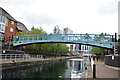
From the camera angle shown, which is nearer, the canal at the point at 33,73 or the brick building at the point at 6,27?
the canal at the point at 33,73

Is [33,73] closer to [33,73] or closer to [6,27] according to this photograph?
[33,73]

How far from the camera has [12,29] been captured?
170ft

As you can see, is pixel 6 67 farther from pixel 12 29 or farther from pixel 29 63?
pixel 12 29

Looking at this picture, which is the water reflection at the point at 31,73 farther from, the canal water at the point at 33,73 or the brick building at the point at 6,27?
the brick building at the point at 6,27

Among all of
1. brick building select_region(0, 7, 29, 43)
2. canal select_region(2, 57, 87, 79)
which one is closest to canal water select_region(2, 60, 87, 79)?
canal select_region(2, 57, 87, 79)

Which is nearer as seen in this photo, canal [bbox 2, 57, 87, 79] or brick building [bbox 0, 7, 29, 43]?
canal [bbox 2, 57, 87, 79]

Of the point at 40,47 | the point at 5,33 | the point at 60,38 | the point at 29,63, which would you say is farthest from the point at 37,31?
the point at 29,63

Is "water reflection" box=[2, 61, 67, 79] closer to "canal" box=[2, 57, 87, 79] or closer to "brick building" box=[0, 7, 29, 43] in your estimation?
"canal" box=[2, 57, 87, 79]

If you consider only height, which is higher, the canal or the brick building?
the brick building

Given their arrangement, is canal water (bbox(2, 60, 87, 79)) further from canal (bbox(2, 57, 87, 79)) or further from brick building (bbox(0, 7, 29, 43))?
brick building (bbox(0, 7, 29, 43))

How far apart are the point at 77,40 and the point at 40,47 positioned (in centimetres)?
1965

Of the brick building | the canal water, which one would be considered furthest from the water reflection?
the brick building

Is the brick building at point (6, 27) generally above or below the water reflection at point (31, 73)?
above

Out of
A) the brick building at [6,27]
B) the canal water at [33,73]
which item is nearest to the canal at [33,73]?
the canal water at [33,73]
